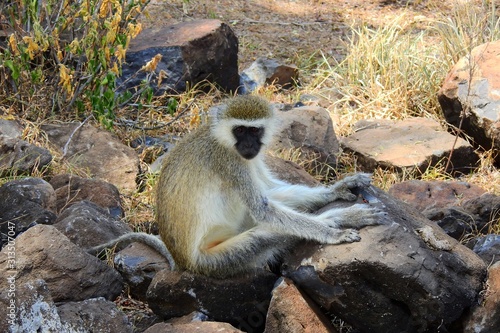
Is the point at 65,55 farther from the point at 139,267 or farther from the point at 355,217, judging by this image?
the point at 355,217

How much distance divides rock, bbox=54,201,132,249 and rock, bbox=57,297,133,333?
3.36ft

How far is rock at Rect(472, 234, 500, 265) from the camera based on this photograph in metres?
5.11

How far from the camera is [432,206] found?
639cm

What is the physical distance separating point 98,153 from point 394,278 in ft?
12.3

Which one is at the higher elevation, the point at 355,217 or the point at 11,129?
the point at 355,217

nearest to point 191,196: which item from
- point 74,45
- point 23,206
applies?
point 23,206

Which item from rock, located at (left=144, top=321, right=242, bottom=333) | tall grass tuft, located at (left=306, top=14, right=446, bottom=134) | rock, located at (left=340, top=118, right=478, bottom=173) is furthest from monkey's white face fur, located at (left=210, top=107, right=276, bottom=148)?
tall grass tuft, located at (left=306, top=14, right=446, bottom=134)

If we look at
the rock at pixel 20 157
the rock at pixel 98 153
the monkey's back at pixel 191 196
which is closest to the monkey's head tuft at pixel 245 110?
the monkey's back at pixel 191 196

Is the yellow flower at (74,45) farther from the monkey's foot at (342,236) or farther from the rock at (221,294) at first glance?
the monkey's foot at (342,236)

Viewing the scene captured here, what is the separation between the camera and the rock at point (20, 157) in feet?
21.4

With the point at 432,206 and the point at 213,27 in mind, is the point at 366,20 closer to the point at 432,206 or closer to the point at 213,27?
the point at 213,27

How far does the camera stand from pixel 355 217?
15.0 ft

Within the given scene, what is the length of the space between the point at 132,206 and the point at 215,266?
2.06 metres

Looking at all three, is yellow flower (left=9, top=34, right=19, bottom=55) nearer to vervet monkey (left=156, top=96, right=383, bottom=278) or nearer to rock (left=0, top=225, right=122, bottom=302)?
rock (left=0, top=225, right=122, bottom=302)
